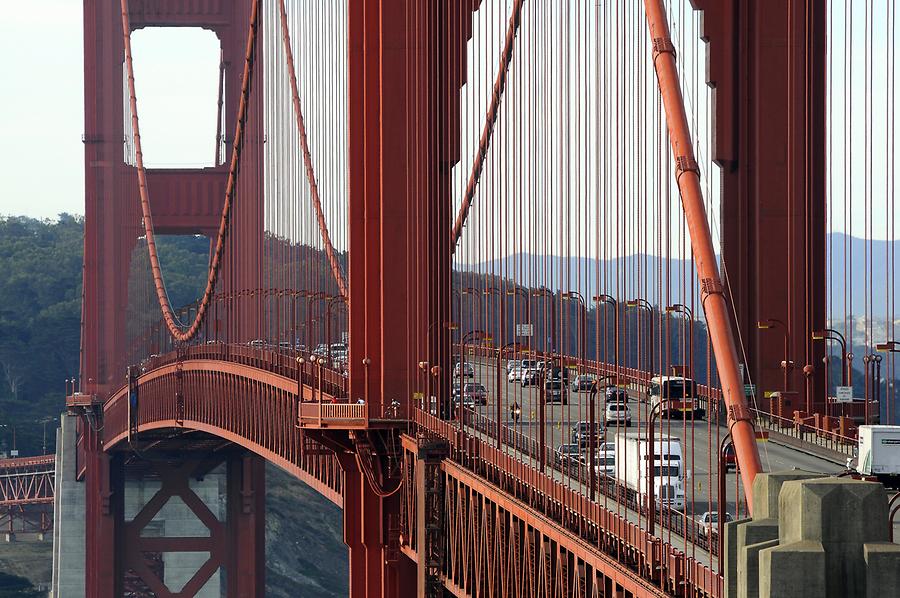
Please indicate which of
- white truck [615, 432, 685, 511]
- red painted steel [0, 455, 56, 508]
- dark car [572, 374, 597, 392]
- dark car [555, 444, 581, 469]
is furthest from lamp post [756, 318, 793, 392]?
red painted steel [0, 455, 56, 508]

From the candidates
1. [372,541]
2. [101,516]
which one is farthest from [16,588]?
[372,541]

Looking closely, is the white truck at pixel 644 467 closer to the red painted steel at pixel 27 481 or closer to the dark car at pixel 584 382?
the dark car at pixel 584 382

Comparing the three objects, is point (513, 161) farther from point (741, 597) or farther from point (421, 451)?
point (741, 597)

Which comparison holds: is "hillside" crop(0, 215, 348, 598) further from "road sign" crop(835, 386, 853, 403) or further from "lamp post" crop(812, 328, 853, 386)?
"road sign" crop(835, 386, 853, 403)

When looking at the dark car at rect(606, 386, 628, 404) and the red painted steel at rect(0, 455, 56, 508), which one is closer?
the dark car at rect(606, 386, 628, 404)

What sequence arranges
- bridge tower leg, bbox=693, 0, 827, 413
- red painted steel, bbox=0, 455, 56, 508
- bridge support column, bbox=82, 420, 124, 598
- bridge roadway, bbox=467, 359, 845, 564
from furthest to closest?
red painted steel, bbox=0, 455, 56, 508, bridge support column, bbox=82, 420, 124, 598, bridge tower leg, bbox=693, 0, 827, 413, bridge roadway, bbox=467, 359, 845, 564

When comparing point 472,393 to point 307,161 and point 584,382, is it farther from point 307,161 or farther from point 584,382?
point 307,161
